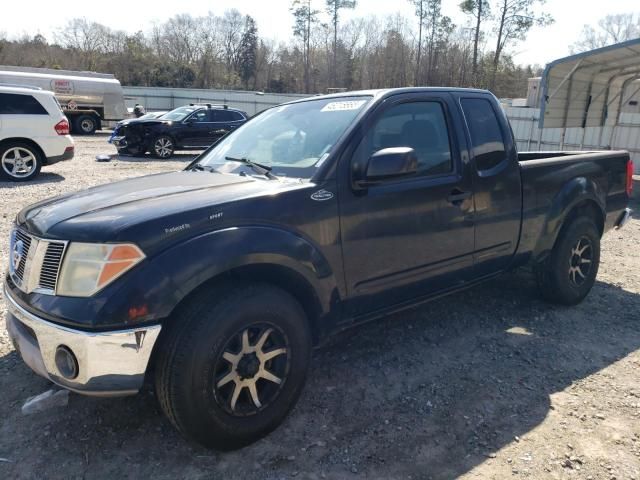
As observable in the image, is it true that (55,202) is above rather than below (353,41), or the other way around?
below

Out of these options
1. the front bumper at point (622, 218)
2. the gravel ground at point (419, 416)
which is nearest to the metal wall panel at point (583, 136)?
the front bumper at point (622, 218)

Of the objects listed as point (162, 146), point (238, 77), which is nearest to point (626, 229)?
point (162, 146)

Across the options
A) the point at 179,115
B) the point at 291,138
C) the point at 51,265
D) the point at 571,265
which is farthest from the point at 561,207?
the point at 179,115

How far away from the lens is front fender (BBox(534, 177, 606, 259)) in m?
4.23

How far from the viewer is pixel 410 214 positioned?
3238mm

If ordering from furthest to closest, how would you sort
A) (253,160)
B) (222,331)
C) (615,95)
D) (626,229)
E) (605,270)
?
(615,95) < (626,229) < (605,270) < (253,160) < (222,331)

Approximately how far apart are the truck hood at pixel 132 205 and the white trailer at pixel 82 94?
2407cm

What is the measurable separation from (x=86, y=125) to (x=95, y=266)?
85.4 ft

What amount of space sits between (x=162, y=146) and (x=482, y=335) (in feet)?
45.7

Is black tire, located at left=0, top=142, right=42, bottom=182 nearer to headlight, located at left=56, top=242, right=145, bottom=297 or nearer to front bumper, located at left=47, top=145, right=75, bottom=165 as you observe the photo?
front bumper, located at left=47, top=145, right=75, bottom=165

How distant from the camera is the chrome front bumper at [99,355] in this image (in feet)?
7.20

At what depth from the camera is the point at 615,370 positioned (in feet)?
11.7

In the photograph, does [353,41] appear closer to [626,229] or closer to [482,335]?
[626,229]

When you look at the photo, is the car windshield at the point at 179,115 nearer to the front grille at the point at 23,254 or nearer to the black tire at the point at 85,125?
the black tire at the point at 85,125
